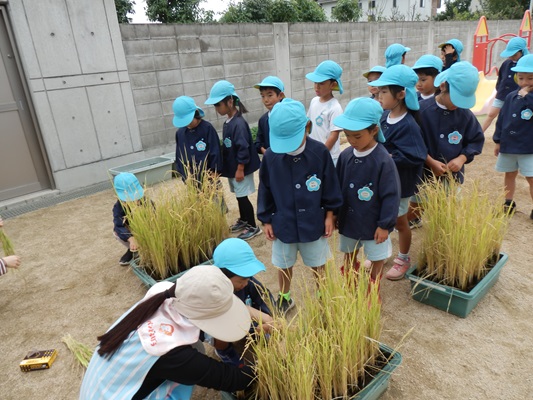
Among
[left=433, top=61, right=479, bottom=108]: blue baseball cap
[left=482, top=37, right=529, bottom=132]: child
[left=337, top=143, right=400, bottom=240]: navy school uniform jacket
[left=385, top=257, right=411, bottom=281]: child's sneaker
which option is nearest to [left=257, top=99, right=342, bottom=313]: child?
[left=337, top=143, right=400, bottom=240]: navy school uniform jacket

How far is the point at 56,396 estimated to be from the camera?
→ 210cm

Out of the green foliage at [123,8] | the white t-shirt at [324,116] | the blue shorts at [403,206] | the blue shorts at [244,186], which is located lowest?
the blue shorts at [244,186]

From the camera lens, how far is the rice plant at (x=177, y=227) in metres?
2.81

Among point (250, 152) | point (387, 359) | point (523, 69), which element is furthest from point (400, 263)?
point (523, 69)

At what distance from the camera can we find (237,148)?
357 cm

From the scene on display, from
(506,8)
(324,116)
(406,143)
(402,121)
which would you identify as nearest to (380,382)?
(406,143)

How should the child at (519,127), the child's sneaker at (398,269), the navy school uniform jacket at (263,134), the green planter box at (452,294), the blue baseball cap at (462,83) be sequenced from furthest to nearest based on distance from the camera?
1. the navy school uniform jacket at (263,134)
2. the child at (519,127)
3. the child's sneaker at (398,269)
4. the blue baseball cap at (462,83)
5. the green planter box at (452,294)

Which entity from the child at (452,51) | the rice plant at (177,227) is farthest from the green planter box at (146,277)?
the child at (452,51)

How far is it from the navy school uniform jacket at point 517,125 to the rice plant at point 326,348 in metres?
2.41

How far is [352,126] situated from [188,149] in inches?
76.1

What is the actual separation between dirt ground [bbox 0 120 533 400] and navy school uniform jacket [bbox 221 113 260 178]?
743mm

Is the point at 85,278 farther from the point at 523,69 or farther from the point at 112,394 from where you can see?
the point at 523,69

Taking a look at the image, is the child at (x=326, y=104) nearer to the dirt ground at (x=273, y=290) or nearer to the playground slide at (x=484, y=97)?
the dirt ground at (x=273, y=290)

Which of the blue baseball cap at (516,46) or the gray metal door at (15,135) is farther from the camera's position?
the blue baseball cap at (516,46)
